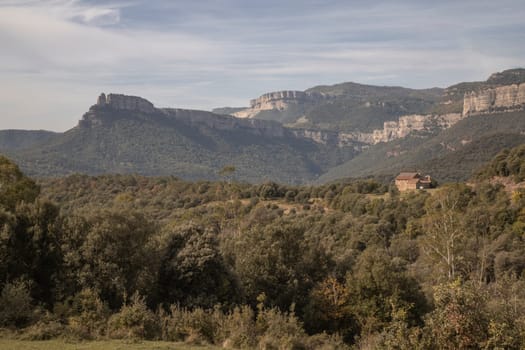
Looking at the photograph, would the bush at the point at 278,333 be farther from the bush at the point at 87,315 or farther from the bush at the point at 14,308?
the bush at the point at 14,308

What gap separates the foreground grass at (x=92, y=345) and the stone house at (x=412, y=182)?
214ft

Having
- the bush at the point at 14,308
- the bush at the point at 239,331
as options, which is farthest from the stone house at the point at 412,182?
the bush at the point at 14,308

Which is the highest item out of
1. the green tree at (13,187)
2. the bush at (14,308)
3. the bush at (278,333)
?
the green tree at (13,187)

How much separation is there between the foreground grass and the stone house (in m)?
65.2

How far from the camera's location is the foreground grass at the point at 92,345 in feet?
40.4

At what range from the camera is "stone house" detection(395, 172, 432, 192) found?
7512 cm

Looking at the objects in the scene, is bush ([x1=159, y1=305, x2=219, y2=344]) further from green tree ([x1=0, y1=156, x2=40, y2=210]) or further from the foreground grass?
green tree ([x1=0, y1=156, x2=40, y2=210])

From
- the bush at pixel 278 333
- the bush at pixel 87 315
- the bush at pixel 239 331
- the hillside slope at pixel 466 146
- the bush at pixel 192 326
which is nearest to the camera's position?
the bush at pixel 278 333

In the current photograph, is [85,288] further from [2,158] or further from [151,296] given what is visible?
[2,158]

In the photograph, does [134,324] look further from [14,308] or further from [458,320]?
[458,320]

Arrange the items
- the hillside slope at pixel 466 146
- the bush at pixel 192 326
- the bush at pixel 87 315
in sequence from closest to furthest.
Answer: the bush at pixel 87 315 < the bush at pixel 192 326 < the hillside slope at pixel 466 146

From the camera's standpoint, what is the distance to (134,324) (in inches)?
582

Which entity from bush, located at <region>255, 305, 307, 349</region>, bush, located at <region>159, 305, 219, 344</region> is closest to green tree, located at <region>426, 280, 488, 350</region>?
bush, located at <region>255, 305, 307, 349</region>

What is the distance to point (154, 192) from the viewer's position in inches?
2933
